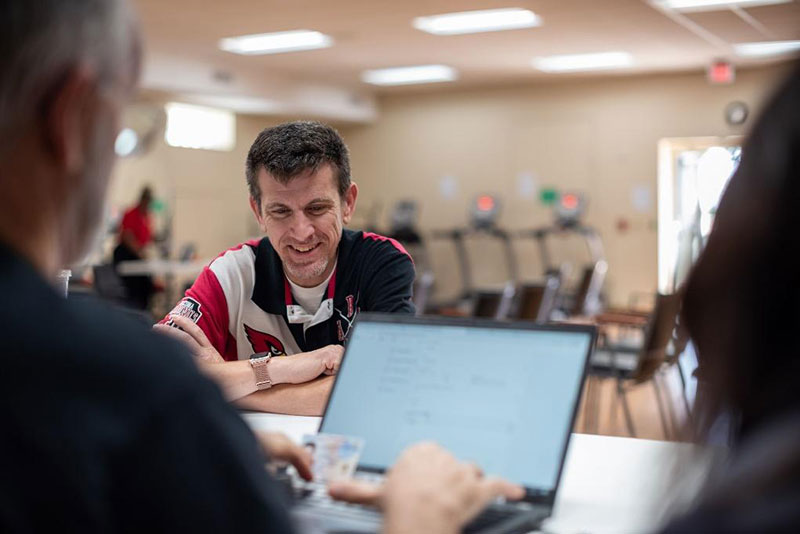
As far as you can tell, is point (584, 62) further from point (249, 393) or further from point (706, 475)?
point (706, 475)

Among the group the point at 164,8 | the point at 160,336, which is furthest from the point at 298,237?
the point at 164,8

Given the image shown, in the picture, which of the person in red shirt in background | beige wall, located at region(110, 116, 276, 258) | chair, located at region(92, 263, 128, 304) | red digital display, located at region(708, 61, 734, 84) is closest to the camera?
chair, located at region(92, 263, 128, 304)

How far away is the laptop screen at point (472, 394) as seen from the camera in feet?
3.68

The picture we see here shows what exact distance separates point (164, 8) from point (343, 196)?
223 inches

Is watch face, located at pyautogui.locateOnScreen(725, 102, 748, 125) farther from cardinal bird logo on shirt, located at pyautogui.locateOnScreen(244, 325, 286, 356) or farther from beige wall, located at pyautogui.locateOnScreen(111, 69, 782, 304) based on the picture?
cardinal bird logo on shirt, located at pyautogui.locateOnScreen(244, 325, 286, 356)

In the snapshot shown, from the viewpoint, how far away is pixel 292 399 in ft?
6.11

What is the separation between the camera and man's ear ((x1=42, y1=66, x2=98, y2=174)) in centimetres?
66

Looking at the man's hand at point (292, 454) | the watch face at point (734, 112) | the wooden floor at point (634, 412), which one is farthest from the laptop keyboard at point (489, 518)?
the watch face at point (734, 112)

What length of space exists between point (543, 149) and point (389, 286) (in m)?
10.0

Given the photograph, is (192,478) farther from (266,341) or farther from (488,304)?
(488,304)

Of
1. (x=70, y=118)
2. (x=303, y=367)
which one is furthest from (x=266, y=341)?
(x=70, y=118)

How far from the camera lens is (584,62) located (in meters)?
10.1

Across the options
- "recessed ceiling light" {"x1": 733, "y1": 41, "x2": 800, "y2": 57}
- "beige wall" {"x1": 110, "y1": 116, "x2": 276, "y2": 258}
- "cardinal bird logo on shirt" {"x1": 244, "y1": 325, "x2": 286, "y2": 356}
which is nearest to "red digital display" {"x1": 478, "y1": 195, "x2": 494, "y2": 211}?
"beige wall" {"x1": 110, "y1": 116, "x2": 276, "y2": 258}

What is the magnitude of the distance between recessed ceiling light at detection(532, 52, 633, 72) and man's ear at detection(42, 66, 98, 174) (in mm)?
9365
